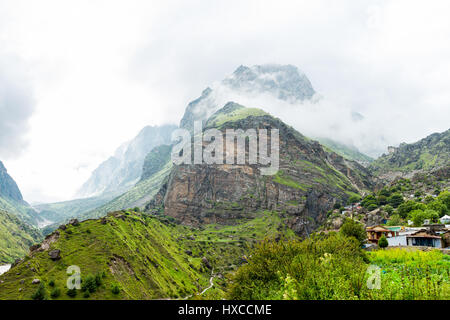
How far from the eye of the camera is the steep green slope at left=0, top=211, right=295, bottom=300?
219ft

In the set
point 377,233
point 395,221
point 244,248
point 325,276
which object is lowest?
point 244,248

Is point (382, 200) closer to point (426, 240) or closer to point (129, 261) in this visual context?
point (426, 240)

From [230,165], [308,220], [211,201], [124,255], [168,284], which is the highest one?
[230,165]

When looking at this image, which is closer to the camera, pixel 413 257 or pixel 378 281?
pixel 378 281

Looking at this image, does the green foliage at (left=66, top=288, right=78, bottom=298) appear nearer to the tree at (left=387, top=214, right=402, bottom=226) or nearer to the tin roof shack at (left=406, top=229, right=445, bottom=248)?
the tin roof shack at (left=406, top=229, right=445, bottom=248)

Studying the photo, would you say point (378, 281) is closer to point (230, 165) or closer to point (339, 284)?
point (339, 284)

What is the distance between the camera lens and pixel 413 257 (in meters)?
31.7

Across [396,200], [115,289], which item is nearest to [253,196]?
[396,200]

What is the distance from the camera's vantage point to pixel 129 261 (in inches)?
3351

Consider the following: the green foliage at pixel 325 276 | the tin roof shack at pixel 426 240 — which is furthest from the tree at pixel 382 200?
the green foliage at pixel 325 276

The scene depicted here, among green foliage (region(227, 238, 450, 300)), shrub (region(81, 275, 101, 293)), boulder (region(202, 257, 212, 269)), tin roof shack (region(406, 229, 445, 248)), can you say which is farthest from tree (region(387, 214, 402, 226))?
shrub (region(81, 275, 101, 293))
